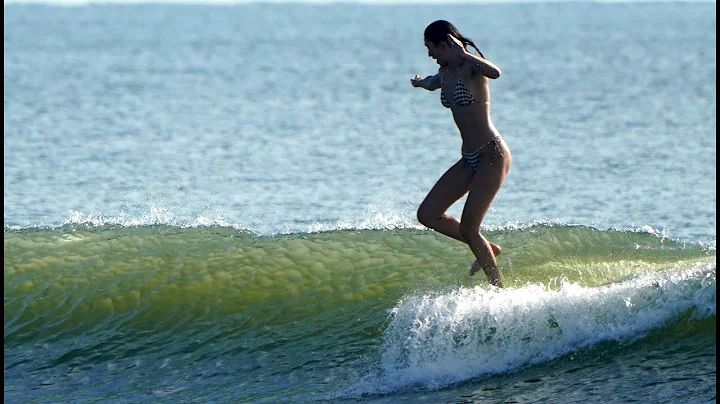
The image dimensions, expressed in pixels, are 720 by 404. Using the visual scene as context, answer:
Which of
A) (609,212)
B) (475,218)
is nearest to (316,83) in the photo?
(609,212)

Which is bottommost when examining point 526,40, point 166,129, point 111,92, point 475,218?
point 475,218

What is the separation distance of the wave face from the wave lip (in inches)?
0.4

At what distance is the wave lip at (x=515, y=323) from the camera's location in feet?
27.1

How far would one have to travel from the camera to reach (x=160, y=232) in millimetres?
12125

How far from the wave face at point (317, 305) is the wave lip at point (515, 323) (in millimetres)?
10

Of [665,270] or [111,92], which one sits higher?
[111,92]

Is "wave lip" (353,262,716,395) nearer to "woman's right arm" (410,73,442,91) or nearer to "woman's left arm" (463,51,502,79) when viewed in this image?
"woman's right arm" (410,73,442,91)

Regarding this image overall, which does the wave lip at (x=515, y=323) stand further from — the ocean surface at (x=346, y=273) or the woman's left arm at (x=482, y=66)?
the woman's left arm at (x=482, y=66)

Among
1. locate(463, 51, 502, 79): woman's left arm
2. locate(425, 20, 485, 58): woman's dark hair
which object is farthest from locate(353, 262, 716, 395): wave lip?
locate(425, 20, 485, 58): woman's dark hair

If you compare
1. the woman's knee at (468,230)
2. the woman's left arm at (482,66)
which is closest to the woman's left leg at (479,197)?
the woman's knee at (468,230)

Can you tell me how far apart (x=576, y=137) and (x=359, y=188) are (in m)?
7.65

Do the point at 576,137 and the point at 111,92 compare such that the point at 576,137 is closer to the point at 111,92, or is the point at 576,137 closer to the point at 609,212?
the point at 609,212

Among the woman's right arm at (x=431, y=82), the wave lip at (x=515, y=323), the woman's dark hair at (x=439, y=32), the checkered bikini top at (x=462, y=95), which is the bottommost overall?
the wave lip at (x=515, y=323)

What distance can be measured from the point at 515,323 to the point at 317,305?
6.99 feet
